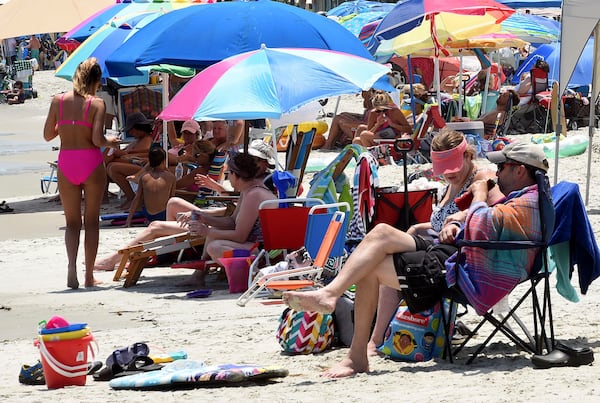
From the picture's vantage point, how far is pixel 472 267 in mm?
5391

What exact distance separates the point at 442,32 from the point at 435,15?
16.6 inches

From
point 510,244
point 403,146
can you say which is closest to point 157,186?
point 403,146

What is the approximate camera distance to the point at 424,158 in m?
15.2

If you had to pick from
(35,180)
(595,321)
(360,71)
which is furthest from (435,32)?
(595,321)

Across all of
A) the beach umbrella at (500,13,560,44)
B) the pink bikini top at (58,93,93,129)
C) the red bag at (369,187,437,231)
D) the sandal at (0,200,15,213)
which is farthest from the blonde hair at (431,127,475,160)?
the beach umbrella at (500,13,560,44)

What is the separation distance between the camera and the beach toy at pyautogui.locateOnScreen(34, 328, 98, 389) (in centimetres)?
552

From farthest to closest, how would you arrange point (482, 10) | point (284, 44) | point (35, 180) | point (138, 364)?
point (35, 180), point (482, 10), point (284, 44), point (138, 364)

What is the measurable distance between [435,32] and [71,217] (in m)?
7.99

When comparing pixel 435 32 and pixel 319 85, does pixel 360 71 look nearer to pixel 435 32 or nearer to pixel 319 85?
pixel 319 85

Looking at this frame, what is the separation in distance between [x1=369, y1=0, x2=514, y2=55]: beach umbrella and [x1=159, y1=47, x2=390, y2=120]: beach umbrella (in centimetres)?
551

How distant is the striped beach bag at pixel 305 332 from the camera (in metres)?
6.08

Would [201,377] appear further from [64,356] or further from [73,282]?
[73,282]

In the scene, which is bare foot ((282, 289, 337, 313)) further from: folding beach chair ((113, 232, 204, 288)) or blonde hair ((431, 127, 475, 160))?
folding beach chair ((113, 232, 204, 288))

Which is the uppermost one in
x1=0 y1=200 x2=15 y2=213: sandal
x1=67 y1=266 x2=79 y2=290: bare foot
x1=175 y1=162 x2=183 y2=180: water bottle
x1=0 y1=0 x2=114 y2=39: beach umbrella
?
x1=0 y1=0 x2=114 y2=39: beach umbrella
